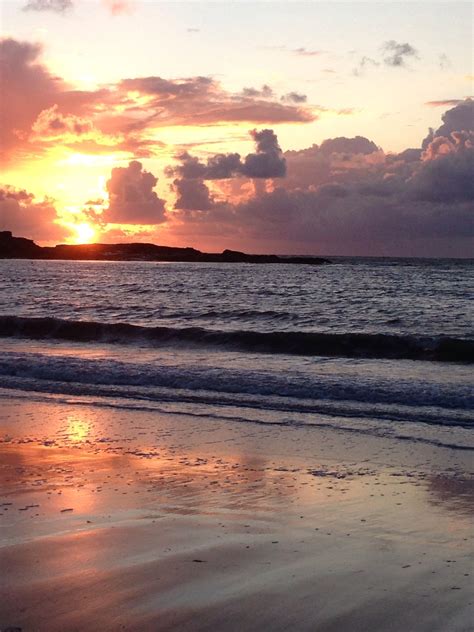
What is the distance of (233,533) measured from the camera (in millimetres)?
6254

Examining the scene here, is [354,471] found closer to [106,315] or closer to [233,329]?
Result: [233,329]

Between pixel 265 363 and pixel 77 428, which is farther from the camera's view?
pixel 265 363

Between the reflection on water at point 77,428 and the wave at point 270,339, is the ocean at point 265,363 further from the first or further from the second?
the reflection on water at point 77,428

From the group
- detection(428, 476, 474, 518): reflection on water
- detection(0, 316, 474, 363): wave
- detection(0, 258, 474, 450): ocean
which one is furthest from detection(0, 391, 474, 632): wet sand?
detection(0, 316, 474, 363): wave

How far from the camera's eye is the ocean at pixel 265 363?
42.7 ft

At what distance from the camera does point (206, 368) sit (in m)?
18.3

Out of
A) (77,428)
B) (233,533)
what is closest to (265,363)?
(77,428)

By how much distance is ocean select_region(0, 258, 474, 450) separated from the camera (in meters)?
13.0

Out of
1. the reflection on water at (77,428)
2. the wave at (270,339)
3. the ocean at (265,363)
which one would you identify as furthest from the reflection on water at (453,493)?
the wave at (270,339)

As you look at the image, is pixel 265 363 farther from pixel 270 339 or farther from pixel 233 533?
pixel 233 533

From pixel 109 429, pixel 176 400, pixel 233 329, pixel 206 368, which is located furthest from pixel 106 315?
pixel 109 429

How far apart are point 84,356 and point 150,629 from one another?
18.3 meters

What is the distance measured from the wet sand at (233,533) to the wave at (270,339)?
13.0m

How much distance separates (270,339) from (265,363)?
516 centimetres
